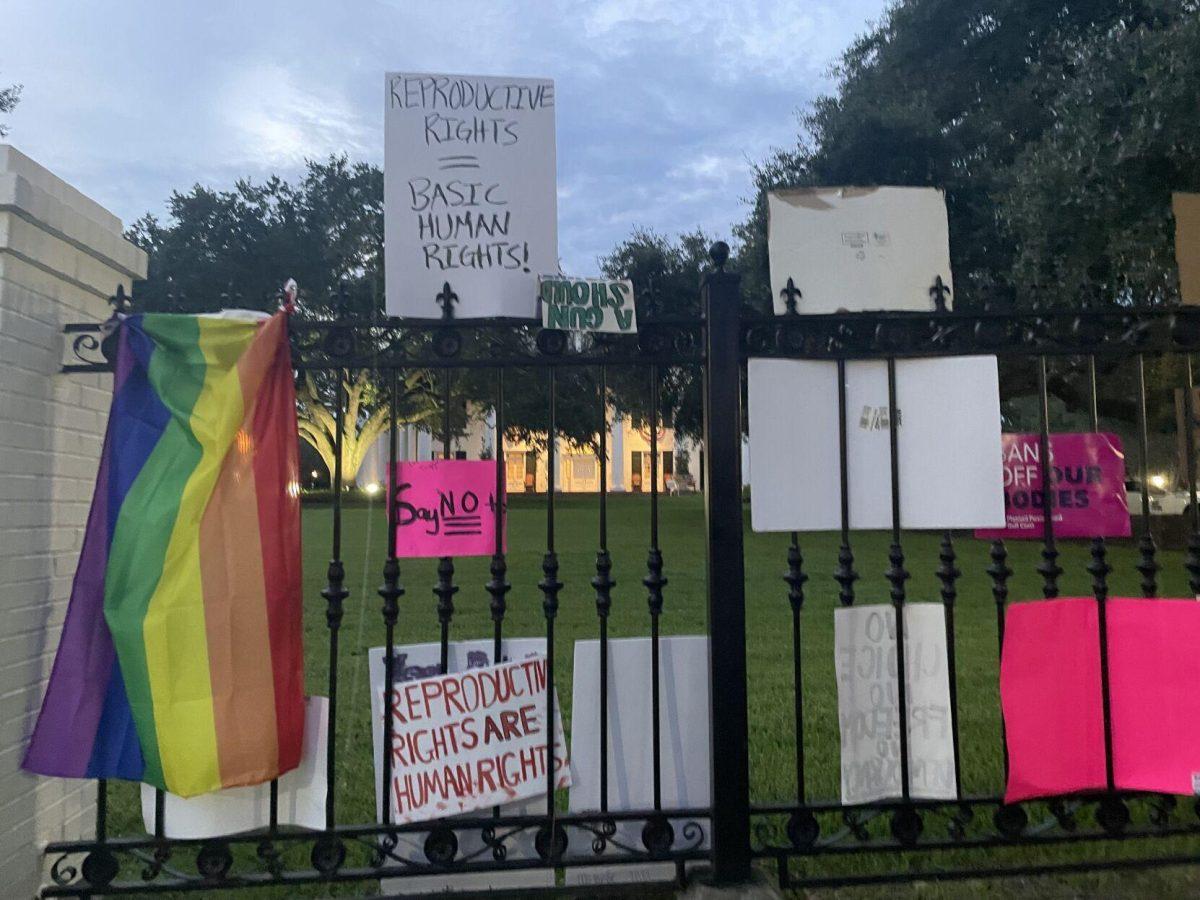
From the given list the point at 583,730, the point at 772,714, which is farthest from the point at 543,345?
the point at 772,714

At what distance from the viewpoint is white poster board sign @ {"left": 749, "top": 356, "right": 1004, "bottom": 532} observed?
2.66 m

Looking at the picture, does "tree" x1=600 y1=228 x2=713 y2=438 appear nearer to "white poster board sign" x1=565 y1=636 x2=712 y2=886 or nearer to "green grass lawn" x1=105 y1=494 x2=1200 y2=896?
"green grass lawn" x1=105 y1=494 x2=1200 y2=896

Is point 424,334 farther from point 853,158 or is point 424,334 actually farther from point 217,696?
point 853,158

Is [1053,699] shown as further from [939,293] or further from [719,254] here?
[719,254]

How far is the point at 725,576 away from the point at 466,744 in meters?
0.99

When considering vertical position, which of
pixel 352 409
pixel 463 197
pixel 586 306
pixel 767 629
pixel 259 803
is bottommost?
pixel 767 629

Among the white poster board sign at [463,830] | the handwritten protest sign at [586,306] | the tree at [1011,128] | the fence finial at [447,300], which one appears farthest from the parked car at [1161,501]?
the fence finial at [447,300]

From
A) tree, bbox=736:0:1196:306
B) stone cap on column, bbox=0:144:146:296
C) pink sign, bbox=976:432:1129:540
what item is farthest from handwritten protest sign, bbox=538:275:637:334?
tree, bbox=736:0:1196:306

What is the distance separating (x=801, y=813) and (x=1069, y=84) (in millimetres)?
10382

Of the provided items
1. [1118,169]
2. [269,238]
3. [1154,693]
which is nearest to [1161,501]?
[1118,169]

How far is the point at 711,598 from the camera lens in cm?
256

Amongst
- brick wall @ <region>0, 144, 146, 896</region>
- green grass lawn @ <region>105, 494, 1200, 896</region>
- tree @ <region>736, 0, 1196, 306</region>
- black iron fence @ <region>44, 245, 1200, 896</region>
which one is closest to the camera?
brick wall @ <region>0, 144, 146, 896</region>

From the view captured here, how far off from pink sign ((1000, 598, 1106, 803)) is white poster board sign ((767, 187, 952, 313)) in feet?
3.69

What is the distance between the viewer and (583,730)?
103 inches
